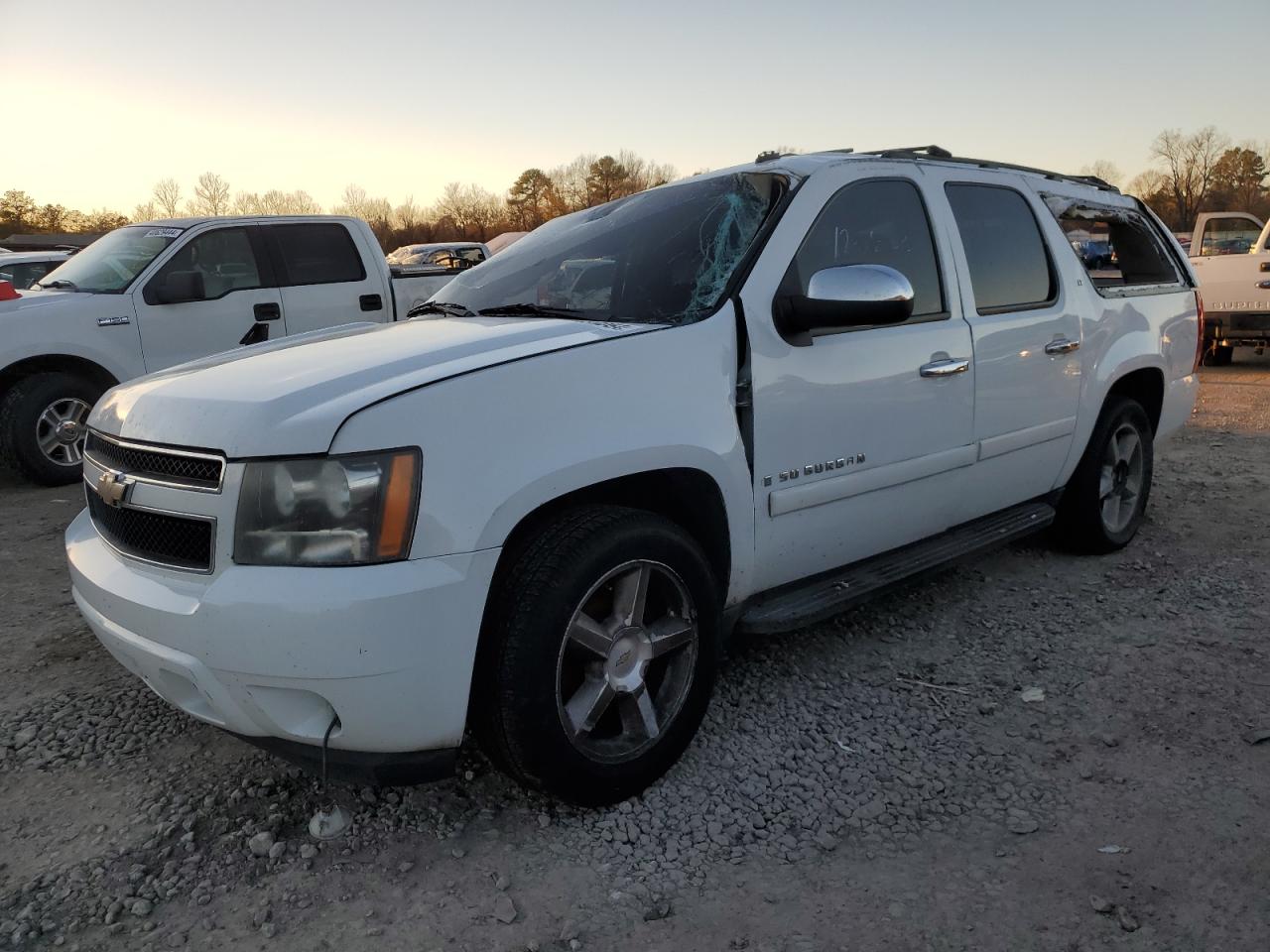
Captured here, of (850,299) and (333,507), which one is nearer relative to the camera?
(333,507)

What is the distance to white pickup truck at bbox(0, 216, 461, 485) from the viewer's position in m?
6.46

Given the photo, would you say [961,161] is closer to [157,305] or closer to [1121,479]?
[1121,479]

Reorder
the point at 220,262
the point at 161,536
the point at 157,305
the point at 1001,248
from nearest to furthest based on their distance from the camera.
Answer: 1. the point at 161,536
2. the point at 1001,248
3. the point at 157,305
4. the point at 220,262

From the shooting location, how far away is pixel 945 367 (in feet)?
10.9

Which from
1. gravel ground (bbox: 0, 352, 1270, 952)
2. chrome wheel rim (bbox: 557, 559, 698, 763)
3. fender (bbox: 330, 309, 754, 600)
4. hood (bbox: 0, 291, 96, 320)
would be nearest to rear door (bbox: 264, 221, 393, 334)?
hood (bbox: 0, 291, 96, 320)

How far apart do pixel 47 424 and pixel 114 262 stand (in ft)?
4.39

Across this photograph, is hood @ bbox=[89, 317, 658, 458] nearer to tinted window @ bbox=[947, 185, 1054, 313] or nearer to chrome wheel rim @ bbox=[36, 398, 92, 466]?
tinted window @ bbox=[947, 185, 1054, 313]

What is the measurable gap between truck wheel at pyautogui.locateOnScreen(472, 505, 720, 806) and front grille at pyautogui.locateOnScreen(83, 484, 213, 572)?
68 cm

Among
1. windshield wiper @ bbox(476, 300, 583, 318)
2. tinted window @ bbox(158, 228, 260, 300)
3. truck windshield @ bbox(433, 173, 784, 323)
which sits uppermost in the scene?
tinted window @ bbox(158, 228, 260, 300)

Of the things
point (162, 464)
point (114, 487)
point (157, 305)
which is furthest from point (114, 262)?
point (162, 464)

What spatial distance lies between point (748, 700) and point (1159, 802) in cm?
122

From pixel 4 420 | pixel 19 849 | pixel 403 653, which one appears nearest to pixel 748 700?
pixel 403 653

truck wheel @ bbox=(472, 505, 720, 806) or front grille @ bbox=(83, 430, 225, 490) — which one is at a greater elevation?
front grille @ bbox=(83, 430, 225, 490)

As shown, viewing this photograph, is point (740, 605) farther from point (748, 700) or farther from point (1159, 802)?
point (1159, 802)
